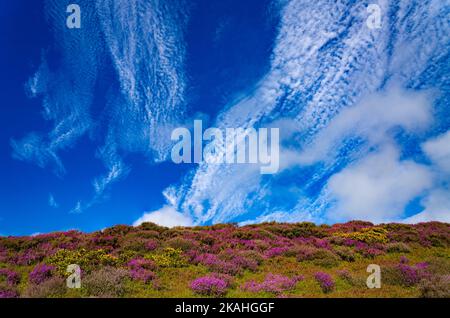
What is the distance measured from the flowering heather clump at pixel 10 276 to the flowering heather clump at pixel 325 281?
1357 cm

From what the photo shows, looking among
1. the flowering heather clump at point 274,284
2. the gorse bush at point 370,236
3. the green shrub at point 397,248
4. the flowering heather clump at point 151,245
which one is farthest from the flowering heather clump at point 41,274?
the green shrub at point 397,248

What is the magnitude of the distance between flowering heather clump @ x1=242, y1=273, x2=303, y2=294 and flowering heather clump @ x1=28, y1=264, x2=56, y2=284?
29.8 ft

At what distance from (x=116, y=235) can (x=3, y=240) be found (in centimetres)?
782

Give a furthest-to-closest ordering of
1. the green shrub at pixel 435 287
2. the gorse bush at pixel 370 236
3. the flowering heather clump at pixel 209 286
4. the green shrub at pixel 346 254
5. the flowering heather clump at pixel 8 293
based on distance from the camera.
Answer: the gorse bush at pixel 370 236 < the green shrub at pixel 346 254 < the flowering heather clump at pixel 209 286 < the flowering heather clump at pixel 8 293 < the green shrub at pixel 435 287

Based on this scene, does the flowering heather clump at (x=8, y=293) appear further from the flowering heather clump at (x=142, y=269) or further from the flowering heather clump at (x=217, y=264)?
the flowering heather clump at (x=217, y=264)

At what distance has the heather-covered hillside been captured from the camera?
44.3 feet

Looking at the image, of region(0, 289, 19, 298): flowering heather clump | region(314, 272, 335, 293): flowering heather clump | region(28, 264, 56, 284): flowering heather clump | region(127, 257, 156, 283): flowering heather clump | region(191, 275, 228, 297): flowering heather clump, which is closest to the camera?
region(0, 289, 19, 298): flowering heather clump

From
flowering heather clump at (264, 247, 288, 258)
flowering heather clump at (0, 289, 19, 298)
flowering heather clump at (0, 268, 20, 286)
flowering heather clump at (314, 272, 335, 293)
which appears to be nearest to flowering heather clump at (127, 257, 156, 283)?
flowering heather clump at (0, 289, 19, 298)

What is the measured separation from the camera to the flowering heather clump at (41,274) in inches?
586

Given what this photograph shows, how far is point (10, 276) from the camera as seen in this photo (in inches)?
609

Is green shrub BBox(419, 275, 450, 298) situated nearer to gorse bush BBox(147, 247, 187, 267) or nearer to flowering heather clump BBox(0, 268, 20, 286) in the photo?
gorse bush BBox(147, 247, 187, 267)

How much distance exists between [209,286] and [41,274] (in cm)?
801
